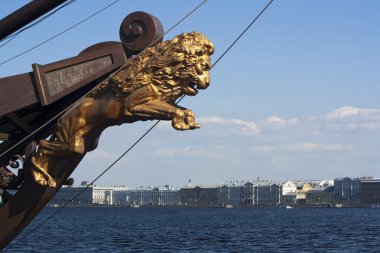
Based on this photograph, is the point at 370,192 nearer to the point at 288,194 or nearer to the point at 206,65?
the point at 288,194

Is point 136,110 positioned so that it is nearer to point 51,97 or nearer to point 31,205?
point 51,97

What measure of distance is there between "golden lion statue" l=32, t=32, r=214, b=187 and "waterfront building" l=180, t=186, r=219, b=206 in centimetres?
14891

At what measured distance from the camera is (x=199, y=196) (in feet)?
513

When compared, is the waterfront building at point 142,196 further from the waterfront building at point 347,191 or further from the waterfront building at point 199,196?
the waterfront building at point 347,191

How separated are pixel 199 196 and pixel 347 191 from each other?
28522 millimetres

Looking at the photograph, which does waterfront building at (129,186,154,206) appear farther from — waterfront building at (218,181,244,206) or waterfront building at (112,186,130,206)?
waterfront building at (218,181,244,206)

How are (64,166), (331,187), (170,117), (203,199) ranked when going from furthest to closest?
(203,199) < (331,187) < (64,166) < (170,117)

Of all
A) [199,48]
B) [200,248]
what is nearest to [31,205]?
[199,48]

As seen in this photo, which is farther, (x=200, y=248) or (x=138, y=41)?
(x=200, y=248)

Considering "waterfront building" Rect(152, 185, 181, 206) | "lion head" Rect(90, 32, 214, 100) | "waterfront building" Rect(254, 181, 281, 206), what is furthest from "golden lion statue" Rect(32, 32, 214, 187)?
"waterfront building" Rect(152, 185, 181, 206)

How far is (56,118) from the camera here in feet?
19.7

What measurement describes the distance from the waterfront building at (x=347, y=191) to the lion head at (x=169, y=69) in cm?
13723

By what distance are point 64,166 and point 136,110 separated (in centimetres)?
75

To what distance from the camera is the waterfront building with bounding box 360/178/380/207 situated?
136m
